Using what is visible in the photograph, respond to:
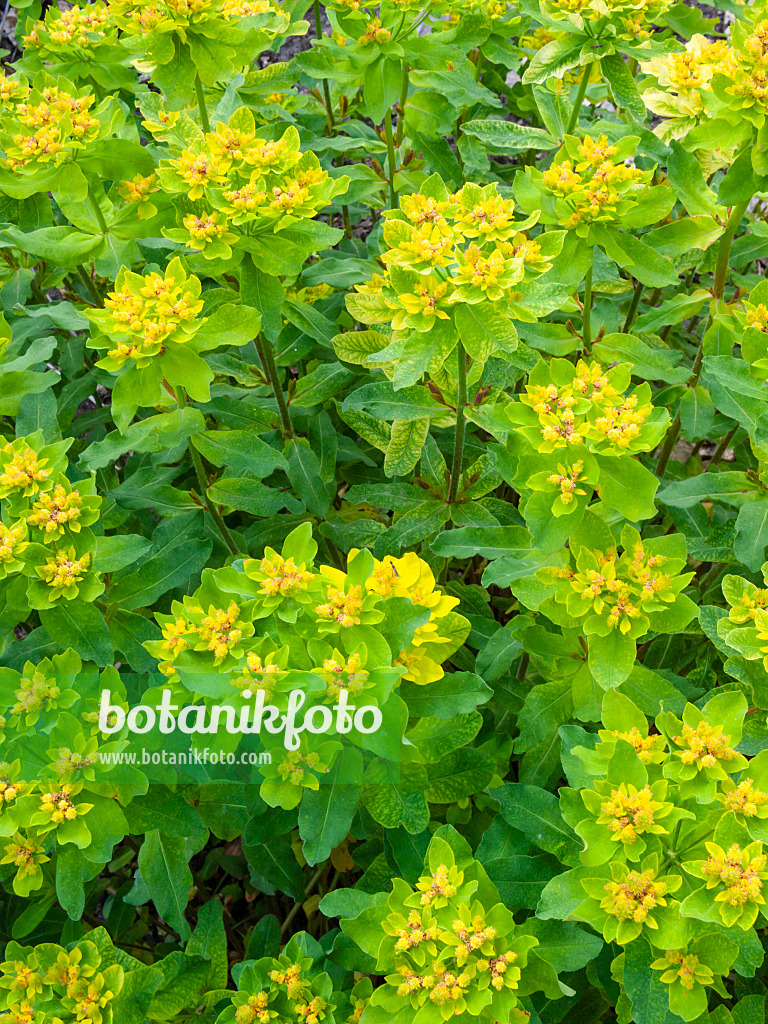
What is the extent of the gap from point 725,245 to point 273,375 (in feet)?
4.82

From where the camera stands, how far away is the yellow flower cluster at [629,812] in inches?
73.3

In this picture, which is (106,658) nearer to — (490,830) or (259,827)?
(259,827)

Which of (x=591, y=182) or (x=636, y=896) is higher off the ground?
(x=591, y=182)

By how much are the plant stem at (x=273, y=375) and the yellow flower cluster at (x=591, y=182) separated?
0.96 m

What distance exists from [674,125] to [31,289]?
246 centimetres

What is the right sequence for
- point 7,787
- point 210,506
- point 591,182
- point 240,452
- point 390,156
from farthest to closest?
point 390,156 → point 210,506 → point 240,452 → point 591,182 → point 7,787

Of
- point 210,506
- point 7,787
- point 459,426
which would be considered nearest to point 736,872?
point 459,426

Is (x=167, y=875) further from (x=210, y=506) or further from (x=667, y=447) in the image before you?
(x=667, y=447)

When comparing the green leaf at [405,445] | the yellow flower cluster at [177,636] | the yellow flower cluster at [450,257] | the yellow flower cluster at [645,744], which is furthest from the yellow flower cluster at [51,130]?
the yellow flower cluster at [645,744]

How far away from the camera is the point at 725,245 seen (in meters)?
2.74

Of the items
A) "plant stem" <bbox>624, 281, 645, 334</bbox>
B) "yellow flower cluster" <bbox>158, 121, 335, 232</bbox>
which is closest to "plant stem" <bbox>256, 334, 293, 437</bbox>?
"yellow flower cluster" <bbox>158, 121, 335, 232</bbox>

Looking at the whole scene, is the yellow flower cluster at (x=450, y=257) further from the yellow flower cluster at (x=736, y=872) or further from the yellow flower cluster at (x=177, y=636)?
the yellow flower cluster at (x=736, y=872)

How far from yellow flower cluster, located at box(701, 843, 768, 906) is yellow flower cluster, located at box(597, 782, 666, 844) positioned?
Answer: 0.40ft

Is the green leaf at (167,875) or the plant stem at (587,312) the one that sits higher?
the plant stem at (587,312)
